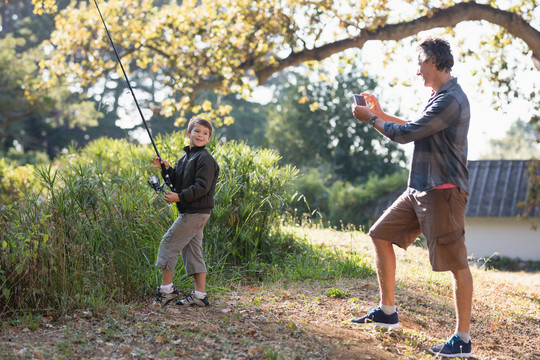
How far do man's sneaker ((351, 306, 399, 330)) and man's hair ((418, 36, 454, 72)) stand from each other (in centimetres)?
189

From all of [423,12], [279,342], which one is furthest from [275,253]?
[423,12]

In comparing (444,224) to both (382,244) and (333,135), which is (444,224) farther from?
(333,135)

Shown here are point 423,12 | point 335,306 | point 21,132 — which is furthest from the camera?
point 21,132

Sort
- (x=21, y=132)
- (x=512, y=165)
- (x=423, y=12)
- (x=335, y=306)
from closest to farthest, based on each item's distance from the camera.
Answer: (x=335, y=306) → (x=423, y=12) → (x=512, y=165) → (x=21, y=132)

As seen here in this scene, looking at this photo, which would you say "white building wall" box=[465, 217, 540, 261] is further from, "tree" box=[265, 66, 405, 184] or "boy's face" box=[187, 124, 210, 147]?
"boy's face" box=[187, 124, 210, 147]

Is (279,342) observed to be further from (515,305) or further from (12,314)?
(515,305)

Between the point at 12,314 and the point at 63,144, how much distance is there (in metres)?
26.1

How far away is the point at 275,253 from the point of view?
746 centimetres

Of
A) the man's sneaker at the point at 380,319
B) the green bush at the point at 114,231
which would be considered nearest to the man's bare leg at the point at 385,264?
the man's sneaker at the point at 380,319

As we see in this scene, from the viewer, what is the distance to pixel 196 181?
472cm

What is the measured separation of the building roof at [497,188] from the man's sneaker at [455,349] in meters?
16.2

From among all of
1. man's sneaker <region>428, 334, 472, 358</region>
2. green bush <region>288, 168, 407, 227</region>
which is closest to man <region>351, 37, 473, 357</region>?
man's sneaker <region>428, 334, 472, 358</region>

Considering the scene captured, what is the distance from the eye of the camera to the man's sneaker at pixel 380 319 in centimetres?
440

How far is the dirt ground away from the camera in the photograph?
12.6 ft
